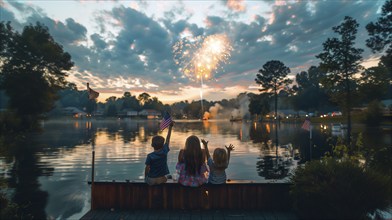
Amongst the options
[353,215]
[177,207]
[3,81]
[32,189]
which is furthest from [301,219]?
[3,81]

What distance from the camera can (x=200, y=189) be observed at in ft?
27.5

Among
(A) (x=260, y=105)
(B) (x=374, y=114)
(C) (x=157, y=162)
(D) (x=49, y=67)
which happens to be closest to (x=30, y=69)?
(D) (x=49, y=67)

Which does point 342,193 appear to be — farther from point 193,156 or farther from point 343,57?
point 343,57

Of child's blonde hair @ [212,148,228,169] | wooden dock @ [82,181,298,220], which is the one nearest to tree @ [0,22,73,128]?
wooden dock @ [82,181,298,220]

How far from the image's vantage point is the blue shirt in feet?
26.9

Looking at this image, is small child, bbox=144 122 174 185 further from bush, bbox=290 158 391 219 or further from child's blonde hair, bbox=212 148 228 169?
bush, bbox=290 158 391 219

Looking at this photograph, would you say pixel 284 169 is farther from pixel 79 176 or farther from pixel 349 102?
pixel 349 102

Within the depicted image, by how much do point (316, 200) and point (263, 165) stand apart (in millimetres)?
12377

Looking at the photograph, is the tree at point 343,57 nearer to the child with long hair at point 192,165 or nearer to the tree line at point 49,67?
the tree line at point 49,67

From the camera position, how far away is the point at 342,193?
6.99m

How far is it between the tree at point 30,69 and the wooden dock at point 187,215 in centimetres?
5281

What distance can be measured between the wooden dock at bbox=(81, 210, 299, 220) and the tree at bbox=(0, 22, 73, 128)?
Result: 173 feet

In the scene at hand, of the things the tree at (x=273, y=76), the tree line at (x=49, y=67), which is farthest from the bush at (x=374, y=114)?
the tree at (x=273, y=76)

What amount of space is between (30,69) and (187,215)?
6215 cm
